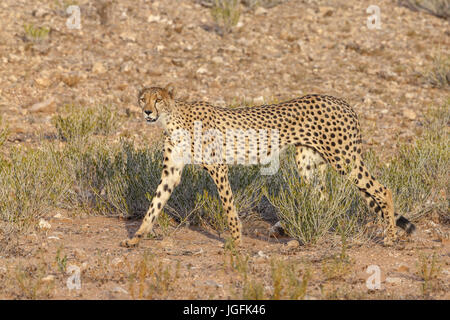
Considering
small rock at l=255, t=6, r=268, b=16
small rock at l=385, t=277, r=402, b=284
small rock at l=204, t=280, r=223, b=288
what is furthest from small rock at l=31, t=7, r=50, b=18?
small rock at l=385, t=277, r=402, b=284

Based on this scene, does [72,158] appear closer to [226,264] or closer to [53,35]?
[226,264]

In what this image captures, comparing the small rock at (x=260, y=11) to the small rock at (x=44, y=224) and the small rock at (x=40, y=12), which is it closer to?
the small rock at (x=40, y=12)

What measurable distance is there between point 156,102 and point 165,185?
71 centimetres

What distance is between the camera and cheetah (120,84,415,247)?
5750 mm

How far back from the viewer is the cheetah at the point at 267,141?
575 cm

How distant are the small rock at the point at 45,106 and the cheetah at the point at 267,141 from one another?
450cm

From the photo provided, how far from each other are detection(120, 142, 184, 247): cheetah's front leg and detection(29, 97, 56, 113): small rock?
4.59 meters

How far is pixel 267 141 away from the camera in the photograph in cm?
588

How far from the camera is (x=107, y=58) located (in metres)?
11.5

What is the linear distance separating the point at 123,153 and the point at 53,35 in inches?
217

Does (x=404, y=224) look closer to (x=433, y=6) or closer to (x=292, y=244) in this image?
(x=292, y=244)

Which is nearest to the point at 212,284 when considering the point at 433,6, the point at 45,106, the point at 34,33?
the point at 45,106
